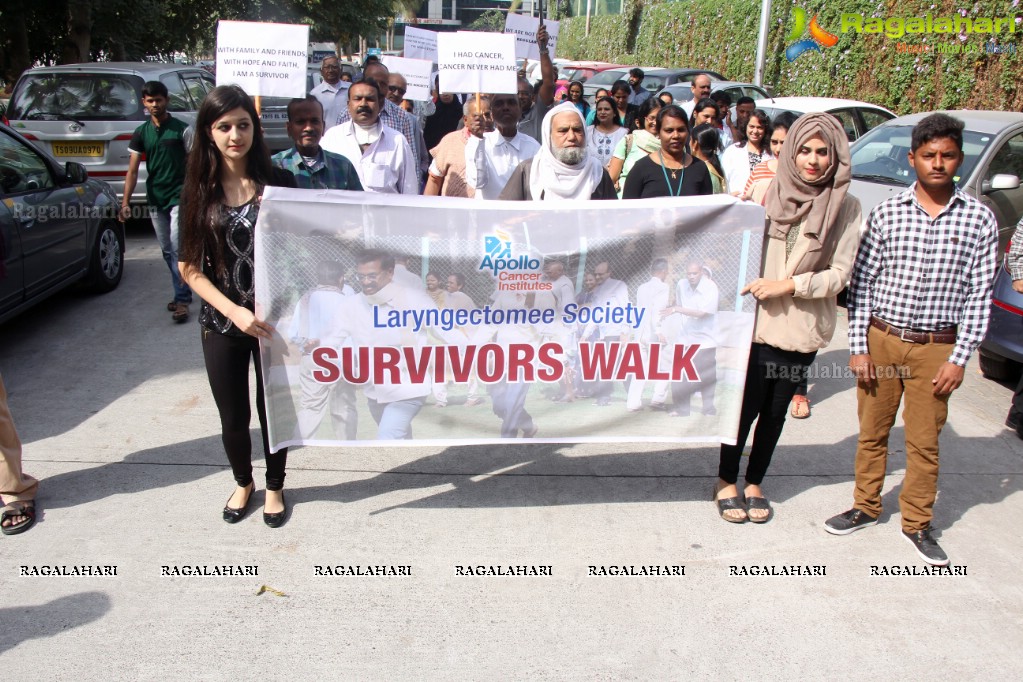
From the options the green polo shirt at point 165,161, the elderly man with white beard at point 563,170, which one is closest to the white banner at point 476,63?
the elderly man with white beard at point 563,170

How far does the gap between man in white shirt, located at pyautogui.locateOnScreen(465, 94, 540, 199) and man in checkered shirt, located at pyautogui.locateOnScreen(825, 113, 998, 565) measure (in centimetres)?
256

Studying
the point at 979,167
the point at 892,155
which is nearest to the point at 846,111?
the point at 892,155

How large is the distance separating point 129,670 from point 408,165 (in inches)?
134

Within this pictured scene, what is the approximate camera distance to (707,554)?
12.3 ft

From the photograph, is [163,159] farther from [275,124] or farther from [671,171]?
[275,124]

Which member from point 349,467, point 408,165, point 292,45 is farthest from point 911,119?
point 349,467

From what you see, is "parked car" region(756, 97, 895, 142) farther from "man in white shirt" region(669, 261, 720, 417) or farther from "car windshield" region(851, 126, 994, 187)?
"man in white shirt" region(669, 261, 720, 417)

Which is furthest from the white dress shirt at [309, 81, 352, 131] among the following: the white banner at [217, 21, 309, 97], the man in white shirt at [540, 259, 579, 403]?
the man in white shirt at [540, 259, 579, 403]

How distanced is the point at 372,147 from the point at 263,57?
0.85 meters

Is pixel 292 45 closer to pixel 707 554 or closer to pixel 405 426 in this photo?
A: pixel 405 426

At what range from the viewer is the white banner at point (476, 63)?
591 cm

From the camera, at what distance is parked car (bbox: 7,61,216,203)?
9.40 metres

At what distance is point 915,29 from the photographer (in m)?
15.1

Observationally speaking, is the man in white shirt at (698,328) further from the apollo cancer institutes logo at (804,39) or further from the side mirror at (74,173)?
the apollo cancer institutes logo at (804,39)
